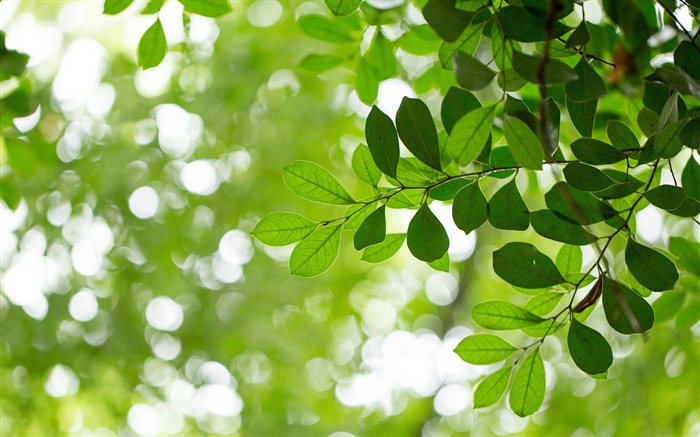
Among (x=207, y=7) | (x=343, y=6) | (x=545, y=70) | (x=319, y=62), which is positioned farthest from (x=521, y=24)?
(x=319, y=62)

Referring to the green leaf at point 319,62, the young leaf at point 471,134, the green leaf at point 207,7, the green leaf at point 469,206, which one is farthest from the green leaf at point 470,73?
the green leaf at point 319,62

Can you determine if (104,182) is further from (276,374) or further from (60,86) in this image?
(276,374)

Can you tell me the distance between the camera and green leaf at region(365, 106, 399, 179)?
52 cm

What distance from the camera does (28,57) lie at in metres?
0.79

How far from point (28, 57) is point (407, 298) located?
2784 mm

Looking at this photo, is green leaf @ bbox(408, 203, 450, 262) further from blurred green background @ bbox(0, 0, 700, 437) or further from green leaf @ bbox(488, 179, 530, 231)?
blurred green background @ bbox(0, 0, 700, 437)

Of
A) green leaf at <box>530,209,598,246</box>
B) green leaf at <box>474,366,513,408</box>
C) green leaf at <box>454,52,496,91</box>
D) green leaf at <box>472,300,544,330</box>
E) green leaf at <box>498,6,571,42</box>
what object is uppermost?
green leaf at <box>498,6,571,42</box>

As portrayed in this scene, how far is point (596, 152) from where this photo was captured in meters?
0.52

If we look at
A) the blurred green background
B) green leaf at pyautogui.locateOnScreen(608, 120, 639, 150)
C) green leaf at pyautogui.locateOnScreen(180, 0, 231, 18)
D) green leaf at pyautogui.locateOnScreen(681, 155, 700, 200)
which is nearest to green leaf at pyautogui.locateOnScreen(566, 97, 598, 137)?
green leaf at pyautogui.locateOnScreen(608, 120, 639, 150)

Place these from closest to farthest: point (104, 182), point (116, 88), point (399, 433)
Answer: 1. point (104, 182)
2. point (116, 88)
3. point (399, 433)

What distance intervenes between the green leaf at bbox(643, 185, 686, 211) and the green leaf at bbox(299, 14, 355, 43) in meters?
0.51

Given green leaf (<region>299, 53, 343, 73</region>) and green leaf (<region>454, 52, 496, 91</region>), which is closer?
green leaf (<region>454, 52, 496, 91</region>)

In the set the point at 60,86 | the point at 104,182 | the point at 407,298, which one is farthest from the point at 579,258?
the point at 407,298

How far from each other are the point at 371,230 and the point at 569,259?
0.24m
